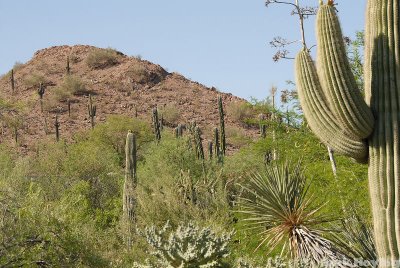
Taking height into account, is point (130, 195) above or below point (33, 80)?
below

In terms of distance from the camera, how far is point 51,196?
28.8 meters

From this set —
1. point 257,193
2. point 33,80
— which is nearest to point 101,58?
point 33,80

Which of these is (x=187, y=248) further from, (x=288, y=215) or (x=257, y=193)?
(x=257, y=193)

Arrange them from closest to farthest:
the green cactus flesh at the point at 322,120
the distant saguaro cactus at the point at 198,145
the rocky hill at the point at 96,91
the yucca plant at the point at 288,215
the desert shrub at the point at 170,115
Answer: the green cactus flesh at the point at 322,120, the yucca plant at the point at 288,215, the distant saguaro cactus at the point at 198,145, the rocky hill at the point at 96,91, the desert shrub at the point at 170,115

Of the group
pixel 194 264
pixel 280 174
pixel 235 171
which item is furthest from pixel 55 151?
pixel 194 264

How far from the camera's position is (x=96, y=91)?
62.7 meters

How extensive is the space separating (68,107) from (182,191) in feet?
123

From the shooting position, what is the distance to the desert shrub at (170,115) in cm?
5640

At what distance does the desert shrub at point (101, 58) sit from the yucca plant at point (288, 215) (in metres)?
58.7

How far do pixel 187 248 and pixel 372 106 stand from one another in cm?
242

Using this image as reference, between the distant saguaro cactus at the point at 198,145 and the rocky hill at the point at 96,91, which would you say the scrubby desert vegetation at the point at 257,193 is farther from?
the rocky hill at the point at 96,91

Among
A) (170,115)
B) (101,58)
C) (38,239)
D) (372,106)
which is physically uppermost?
(101,58)

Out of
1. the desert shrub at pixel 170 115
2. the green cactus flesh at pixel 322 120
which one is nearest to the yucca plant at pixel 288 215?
the green cactus flesh at pixel 322 120

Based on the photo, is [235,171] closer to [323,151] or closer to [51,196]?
[51,196]
